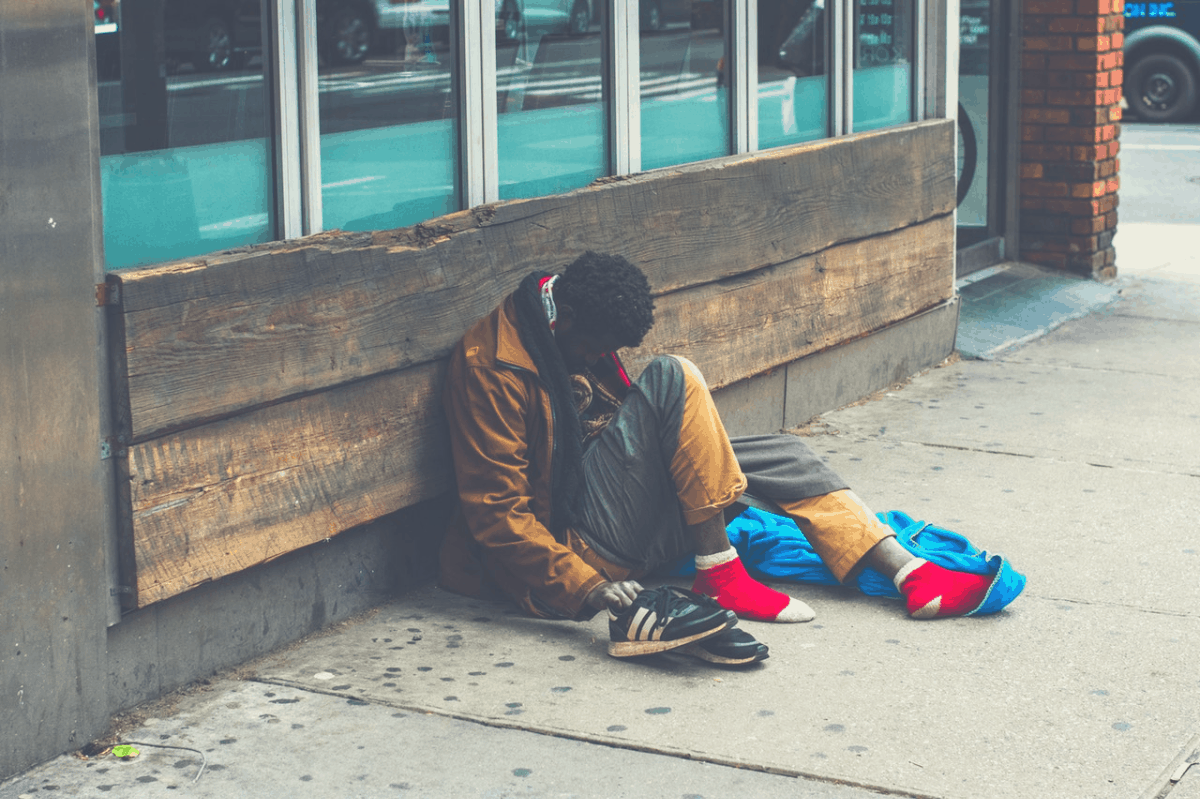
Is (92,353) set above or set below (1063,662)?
above

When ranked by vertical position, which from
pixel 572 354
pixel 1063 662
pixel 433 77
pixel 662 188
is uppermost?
pixel 433 77

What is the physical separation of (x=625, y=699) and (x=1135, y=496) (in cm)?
238

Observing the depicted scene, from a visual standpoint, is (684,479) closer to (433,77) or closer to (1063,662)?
(1063,662)

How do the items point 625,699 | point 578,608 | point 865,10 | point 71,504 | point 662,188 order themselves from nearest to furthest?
point 71,504 → point 625,699 → point 578,608 → point 662,188 → point 865,10

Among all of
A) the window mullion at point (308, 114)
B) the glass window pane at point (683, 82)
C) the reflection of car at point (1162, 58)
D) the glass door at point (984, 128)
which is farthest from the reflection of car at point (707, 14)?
the reflection of car at point (1162, 58)

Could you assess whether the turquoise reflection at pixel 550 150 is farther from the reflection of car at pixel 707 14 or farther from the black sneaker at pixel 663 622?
the black sneaker at pixel 663 622

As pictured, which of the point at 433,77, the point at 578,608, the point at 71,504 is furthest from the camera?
the point at 433,77

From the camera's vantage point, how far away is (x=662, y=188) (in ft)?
16.6

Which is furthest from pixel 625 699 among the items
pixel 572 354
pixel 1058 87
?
pixel 1058 87

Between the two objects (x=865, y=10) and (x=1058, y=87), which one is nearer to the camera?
(x=865, y=10)

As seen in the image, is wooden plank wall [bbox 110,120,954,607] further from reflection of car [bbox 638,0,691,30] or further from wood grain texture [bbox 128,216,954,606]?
reflection of car [bbox 638,0,691,30]

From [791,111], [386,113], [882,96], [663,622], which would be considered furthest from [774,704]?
[882,96]

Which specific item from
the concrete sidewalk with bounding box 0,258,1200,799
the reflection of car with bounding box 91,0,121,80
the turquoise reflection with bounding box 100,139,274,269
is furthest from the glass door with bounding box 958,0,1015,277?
the reflection of car with bounding box 91,0,121,80

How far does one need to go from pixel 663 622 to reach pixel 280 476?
967mm
